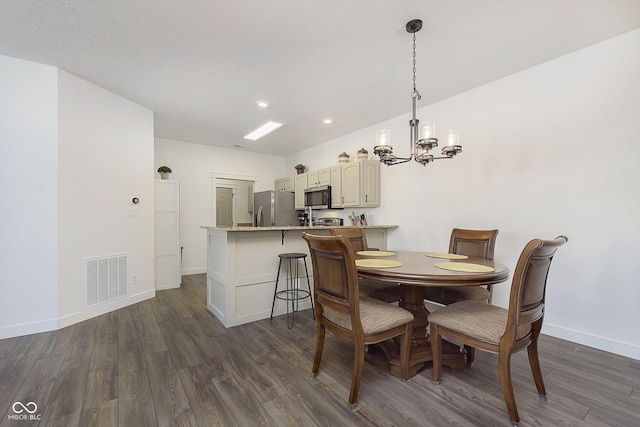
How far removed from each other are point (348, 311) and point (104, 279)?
10.1ft

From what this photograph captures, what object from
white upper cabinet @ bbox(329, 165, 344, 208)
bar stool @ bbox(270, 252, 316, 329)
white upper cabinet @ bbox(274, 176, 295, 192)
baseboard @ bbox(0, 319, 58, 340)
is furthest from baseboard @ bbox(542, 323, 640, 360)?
baseboard @ bbox(0, 319, 58, 340)

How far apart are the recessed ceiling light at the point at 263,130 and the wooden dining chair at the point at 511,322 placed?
3.57 meters

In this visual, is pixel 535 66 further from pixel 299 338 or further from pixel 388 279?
pixel 299 338

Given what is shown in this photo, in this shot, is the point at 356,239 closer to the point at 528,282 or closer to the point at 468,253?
the point at 468,253

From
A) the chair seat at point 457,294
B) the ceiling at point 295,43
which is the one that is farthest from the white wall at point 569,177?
the chair seat at point 457,294

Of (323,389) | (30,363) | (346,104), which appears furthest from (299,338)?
(346,104)

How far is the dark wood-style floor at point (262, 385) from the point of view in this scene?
1499 mm

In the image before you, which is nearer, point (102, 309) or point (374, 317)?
point (374, 317)

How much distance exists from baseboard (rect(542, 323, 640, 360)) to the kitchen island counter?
246cm

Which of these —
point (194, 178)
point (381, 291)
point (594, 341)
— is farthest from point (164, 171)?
point (594, 341)

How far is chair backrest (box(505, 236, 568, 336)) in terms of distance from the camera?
53.3 inches

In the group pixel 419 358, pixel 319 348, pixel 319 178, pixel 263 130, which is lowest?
pixel 419 358

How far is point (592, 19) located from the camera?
6.59 ft

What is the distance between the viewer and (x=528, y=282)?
1441 millimetres
